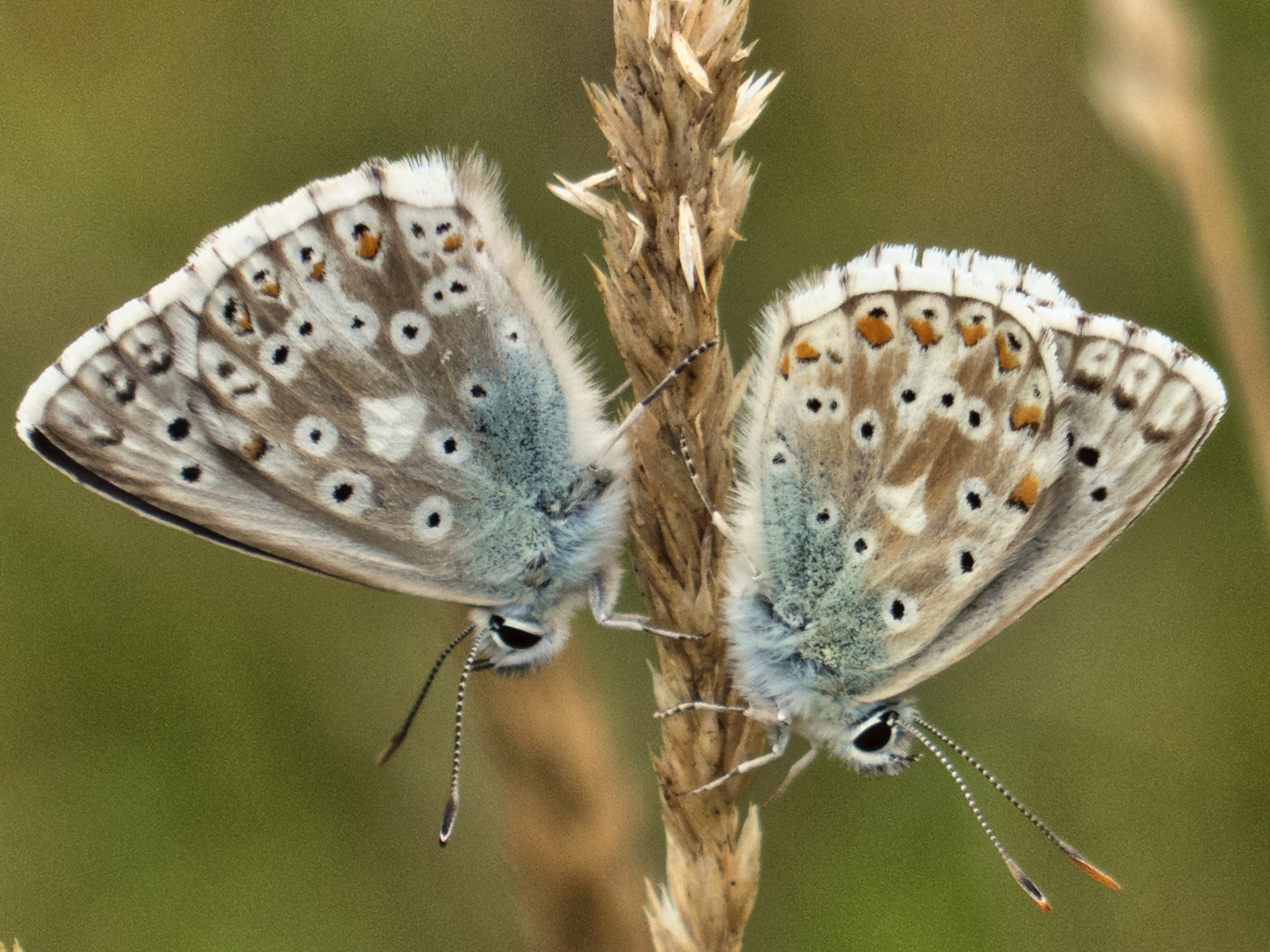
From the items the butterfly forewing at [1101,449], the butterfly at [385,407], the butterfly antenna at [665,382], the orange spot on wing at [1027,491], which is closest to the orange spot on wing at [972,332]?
the butterfly forewing at [1101,449]

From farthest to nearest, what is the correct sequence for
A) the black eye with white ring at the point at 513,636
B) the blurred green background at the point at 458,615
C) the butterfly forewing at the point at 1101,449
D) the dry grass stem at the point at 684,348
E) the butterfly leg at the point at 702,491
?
the blurred green background at the point at 458,615
the black eye with white ring at the point at 513,636
the butterfly leg at the point at 702,491
the butterfly forewing at the point at 1101,449
the dry grass stem at the point at 684,348

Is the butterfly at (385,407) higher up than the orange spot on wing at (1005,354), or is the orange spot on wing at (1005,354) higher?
the orange spot on wing at (1005,354)

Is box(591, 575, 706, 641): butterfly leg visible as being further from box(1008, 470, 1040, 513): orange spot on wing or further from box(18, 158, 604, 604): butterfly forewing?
box(1008, 470, 1040, 513): orange spot on wing

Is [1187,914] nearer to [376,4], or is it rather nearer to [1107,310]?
[1107,310]

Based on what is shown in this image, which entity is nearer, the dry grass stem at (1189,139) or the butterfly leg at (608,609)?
the dry grass stem at (1189,139)

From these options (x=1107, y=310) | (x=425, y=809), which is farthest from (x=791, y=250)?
(x=425, y=809)

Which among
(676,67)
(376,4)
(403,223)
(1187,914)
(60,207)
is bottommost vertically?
(1187,914)

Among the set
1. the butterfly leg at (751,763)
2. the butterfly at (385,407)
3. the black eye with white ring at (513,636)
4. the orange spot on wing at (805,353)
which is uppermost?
the orange spot on wing at (805,353)

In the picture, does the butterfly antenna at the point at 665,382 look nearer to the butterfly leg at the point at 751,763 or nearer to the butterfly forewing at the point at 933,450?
the butterfly forewing at the point at 933,450
